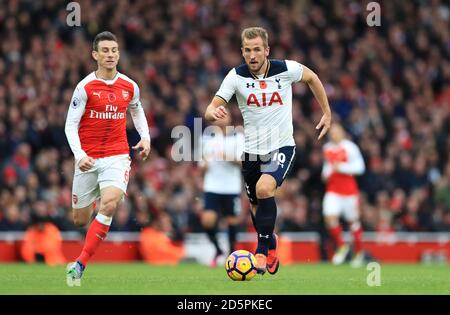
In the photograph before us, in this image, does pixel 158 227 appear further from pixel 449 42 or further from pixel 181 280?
pixel 449 42

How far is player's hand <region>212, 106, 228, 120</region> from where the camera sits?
10.3 meters

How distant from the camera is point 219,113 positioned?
1035 centimetres

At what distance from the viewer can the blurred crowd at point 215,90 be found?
19359mm

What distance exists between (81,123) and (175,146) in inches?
390

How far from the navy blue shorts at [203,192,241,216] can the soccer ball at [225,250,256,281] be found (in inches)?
218

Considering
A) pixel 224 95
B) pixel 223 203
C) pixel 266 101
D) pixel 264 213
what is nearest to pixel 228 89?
pixel 224 95

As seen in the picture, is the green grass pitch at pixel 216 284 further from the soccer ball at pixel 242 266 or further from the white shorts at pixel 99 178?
the white shorts at pixel 99 178

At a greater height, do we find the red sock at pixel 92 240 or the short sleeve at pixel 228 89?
the short sleeve at pixel 228 89

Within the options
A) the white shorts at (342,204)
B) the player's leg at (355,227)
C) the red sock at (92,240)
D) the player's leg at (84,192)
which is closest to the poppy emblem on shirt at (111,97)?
the player's leg at (84,192)

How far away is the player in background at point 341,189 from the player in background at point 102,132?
7015mm

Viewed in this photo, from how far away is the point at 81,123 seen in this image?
11047 mm

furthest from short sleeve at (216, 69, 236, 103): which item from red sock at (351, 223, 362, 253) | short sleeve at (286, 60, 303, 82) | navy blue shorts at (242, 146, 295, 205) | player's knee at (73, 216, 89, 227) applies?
red sock at (351, 223, 362, 253)

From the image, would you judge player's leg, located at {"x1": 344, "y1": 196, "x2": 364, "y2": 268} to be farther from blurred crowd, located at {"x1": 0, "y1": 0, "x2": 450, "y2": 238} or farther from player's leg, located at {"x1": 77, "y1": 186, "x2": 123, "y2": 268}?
player's leg, located at {"x1": 77, "y1": 186, "x2": 123, "y2": 268}
